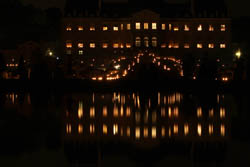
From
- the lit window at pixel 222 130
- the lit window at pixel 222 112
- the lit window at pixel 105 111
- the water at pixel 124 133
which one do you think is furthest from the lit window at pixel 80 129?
the lit window at pixel 222 112

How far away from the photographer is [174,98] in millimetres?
32875

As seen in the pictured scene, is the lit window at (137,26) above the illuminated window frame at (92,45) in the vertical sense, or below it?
above

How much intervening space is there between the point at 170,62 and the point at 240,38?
2882 cm

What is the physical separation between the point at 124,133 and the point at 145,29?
6520cm

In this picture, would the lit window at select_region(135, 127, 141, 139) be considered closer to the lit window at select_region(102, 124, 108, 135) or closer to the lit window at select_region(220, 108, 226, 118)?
the lit window at select_region(102, 124, 108, 135)

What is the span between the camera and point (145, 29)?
8338 cm

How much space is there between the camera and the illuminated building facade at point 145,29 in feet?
273

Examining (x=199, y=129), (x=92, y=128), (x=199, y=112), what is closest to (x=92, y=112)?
(x=92, y=128)

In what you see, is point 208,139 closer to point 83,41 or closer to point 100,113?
point 100,113

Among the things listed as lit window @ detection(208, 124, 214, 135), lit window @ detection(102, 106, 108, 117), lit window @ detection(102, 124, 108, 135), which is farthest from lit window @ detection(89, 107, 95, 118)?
lit window @ detection(208, 124, 214, 135)

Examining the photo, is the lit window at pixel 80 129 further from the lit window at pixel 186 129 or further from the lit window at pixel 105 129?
the lit window at pixel 186 129

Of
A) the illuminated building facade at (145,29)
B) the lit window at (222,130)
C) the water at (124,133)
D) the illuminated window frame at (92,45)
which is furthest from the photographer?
the illuminated window frame at (92,45)

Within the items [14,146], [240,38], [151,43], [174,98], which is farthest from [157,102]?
[240,38]

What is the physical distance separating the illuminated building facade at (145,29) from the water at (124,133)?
53.0 metres
